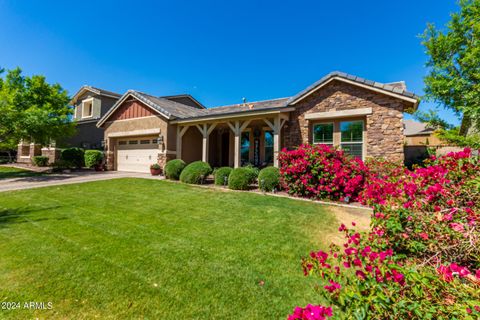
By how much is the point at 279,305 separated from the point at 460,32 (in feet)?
64.5

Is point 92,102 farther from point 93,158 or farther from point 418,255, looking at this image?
point 418,255

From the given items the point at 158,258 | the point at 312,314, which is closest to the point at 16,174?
the point at 158,258

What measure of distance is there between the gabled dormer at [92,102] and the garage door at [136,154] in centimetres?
766

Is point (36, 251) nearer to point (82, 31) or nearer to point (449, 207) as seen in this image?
point (449, 207)

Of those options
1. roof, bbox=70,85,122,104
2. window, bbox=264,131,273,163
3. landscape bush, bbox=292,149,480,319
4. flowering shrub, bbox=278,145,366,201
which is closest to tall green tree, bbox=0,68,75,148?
roof, bbox=70,85,122,104

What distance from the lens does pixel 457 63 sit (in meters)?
13.0

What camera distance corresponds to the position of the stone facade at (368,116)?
27.9 feet

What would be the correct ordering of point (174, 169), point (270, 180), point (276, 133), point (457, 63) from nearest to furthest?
1. point (270, 180)
2. point (276, 133)
3. point (174, 169)
4. point (457, 63)

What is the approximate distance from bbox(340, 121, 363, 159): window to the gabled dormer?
21592mm

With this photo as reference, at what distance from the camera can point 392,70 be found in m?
16.6

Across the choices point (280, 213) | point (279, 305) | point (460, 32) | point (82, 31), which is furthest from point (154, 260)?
point (460, 32)

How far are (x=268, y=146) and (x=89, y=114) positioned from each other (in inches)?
784

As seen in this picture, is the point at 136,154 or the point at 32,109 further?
the point at 136,154

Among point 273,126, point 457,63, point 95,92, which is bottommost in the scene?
point 273,126
